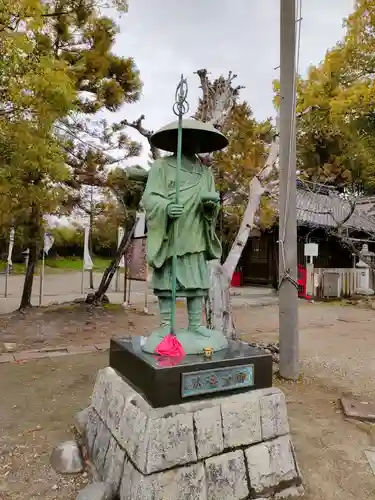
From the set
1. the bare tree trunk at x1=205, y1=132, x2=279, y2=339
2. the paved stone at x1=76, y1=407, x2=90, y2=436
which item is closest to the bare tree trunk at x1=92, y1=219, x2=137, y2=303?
the bare tree trunk at x1=205, y1=132, x2=279, y2=339

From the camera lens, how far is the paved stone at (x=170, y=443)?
2238 millimetres

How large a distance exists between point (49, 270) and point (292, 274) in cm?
2215

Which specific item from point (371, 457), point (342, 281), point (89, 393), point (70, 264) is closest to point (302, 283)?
point (342, 281)

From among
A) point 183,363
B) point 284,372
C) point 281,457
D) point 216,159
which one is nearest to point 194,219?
point 183,363

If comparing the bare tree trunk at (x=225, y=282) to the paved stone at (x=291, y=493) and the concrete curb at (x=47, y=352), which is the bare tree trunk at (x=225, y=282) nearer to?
the concrete curb at (x=47, y=352)

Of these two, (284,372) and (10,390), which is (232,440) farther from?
(10,390)

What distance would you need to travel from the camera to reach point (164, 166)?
3070mm

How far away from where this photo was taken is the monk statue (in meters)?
2.87

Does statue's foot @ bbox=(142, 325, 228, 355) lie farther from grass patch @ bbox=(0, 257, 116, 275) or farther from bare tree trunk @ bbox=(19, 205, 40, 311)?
grass patch @ bbox=(0, 257, 116, 275)

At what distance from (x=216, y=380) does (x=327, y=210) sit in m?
14.3

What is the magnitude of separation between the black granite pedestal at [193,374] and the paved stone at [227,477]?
0.40 meters

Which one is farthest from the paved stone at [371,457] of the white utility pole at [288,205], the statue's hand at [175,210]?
the statue's hand at [175,210]

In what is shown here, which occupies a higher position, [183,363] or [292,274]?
[292,274]

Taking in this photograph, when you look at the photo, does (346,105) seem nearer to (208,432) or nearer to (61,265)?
(208,432)
